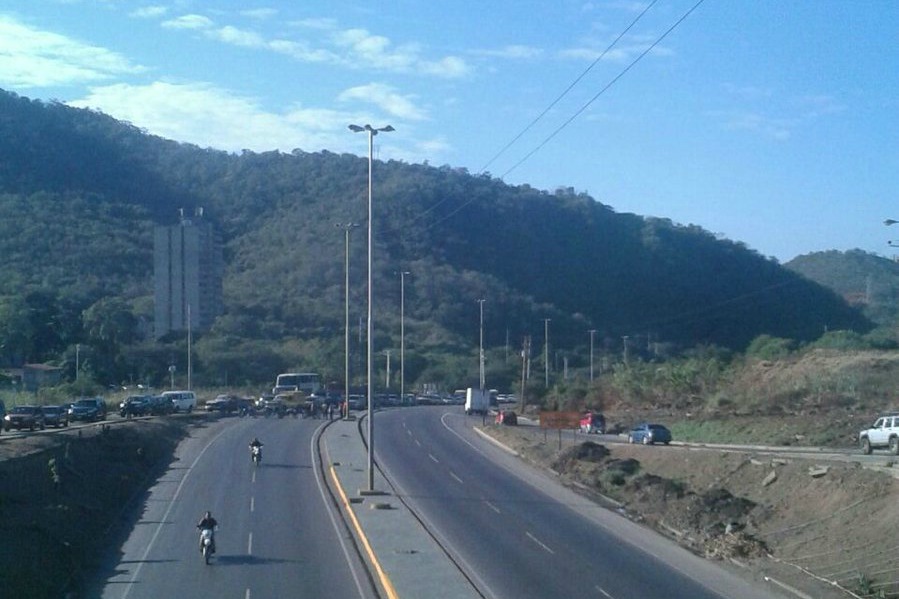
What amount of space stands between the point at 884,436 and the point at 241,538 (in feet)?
88.9

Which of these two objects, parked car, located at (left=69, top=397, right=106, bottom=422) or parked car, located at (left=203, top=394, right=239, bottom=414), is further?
parked car, located at (left=203, top=394, right=239, bottom=414)

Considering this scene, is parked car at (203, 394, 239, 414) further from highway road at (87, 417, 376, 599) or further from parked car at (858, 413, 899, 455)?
parked car at (858, 413, 899, 455)

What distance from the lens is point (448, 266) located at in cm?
15375

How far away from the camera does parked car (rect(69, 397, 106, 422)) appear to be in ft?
212

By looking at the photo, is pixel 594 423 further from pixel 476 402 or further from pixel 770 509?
pixel 770 509

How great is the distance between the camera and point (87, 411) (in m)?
65.1

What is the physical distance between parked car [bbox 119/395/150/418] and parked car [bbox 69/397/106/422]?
302 centimetres

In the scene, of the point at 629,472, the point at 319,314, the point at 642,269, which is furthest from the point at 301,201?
the point at 629,472

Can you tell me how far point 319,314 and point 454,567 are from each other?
358ft

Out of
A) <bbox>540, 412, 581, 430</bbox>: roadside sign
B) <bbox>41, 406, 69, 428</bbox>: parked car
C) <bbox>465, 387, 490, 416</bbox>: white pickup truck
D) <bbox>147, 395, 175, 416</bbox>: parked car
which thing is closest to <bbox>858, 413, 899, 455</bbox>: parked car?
<bbox>540, 412, 581, 430</bbox>: roadside sign

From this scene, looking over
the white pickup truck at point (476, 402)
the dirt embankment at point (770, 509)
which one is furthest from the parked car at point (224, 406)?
the dirt embankment at point (770, 509)

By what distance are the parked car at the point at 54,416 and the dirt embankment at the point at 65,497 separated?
4287mm

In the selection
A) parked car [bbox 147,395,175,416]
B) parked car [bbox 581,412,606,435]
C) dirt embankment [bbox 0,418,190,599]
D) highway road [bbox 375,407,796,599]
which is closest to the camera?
dirt embankment [bbox 0,418,190,599]

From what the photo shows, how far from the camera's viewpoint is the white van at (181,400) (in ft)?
251
